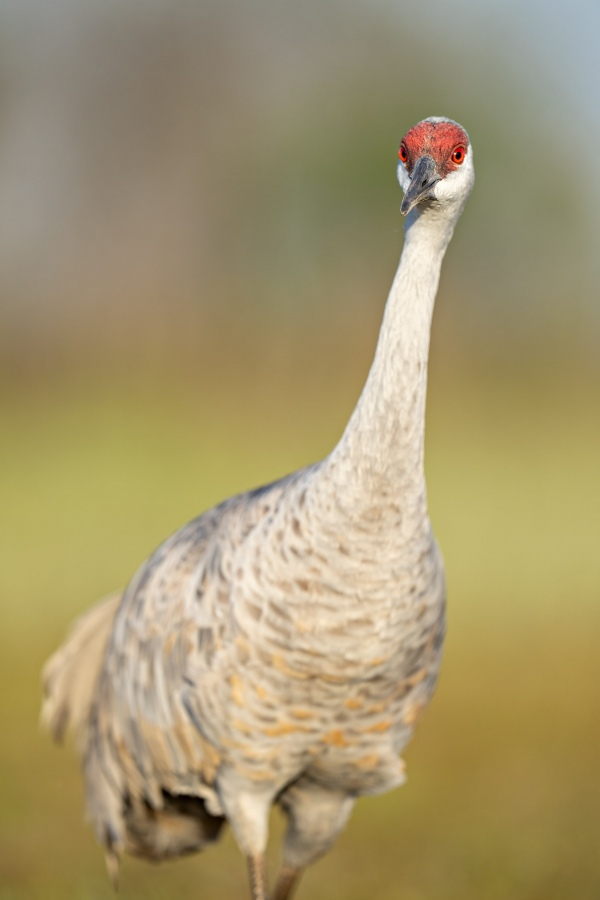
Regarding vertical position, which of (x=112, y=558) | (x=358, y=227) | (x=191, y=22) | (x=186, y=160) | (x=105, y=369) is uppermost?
(x=191, y=22)

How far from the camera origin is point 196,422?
49.2 ft

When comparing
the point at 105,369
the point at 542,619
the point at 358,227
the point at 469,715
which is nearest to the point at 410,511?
the point at 469,715

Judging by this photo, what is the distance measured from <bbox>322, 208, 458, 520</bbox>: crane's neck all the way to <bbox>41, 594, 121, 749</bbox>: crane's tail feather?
1336mm

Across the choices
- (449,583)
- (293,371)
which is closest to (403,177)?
(449,583)

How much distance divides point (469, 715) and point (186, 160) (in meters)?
14.8

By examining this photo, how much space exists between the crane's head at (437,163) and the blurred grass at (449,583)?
2541 mm

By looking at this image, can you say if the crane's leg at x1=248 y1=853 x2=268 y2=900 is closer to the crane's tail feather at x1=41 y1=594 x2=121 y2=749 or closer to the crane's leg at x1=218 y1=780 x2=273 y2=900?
the crane's leg at x1=218 y1=780 x2=273 y2=900

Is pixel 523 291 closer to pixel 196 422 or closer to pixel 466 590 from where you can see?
pixel 196 422

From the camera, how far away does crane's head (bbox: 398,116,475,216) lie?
7.63ft

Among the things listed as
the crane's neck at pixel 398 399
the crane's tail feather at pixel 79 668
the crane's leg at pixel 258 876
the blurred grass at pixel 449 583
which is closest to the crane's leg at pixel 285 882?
the crane's leg at pixel 258 876

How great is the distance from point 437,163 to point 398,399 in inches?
17.2

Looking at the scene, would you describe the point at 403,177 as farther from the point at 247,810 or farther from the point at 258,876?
the point at 258,876

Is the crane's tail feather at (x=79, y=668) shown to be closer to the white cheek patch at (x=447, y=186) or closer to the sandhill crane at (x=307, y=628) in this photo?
the sandhill crane at (x=307, y=628)

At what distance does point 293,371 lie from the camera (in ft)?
54.5
